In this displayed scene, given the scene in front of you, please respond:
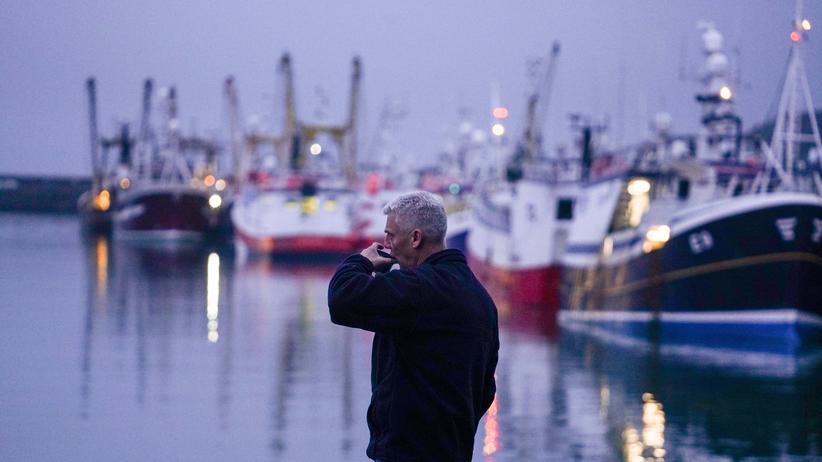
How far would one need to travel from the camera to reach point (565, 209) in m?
37.2

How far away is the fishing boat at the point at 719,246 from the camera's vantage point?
2238cm

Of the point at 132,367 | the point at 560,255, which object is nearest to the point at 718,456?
the point at 132,367

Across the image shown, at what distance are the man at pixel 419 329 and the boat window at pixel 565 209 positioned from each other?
106ft

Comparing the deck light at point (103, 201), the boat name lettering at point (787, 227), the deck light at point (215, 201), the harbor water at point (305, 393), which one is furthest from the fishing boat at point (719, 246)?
the deck light at point (103, 201)

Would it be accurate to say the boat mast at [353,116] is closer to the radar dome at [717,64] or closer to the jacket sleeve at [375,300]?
the radar dome at [717,64]

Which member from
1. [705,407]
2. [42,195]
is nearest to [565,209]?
[705,407]

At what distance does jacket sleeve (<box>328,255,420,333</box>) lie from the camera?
4719 millimetres

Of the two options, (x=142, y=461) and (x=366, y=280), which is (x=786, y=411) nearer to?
(x=142, y=461)

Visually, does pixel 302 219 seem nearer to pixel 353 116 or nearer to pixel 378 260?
pixel 353 116

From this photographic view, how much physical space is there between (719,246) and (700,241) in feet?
1.34

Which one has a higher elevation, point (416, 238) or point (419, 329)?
point (416, 238)

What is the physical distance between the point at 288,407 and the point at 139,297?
20.4 m

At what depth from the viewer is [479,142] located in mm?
65875

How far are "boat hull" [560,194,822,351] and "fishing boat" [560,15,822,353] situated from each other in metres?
0.02
